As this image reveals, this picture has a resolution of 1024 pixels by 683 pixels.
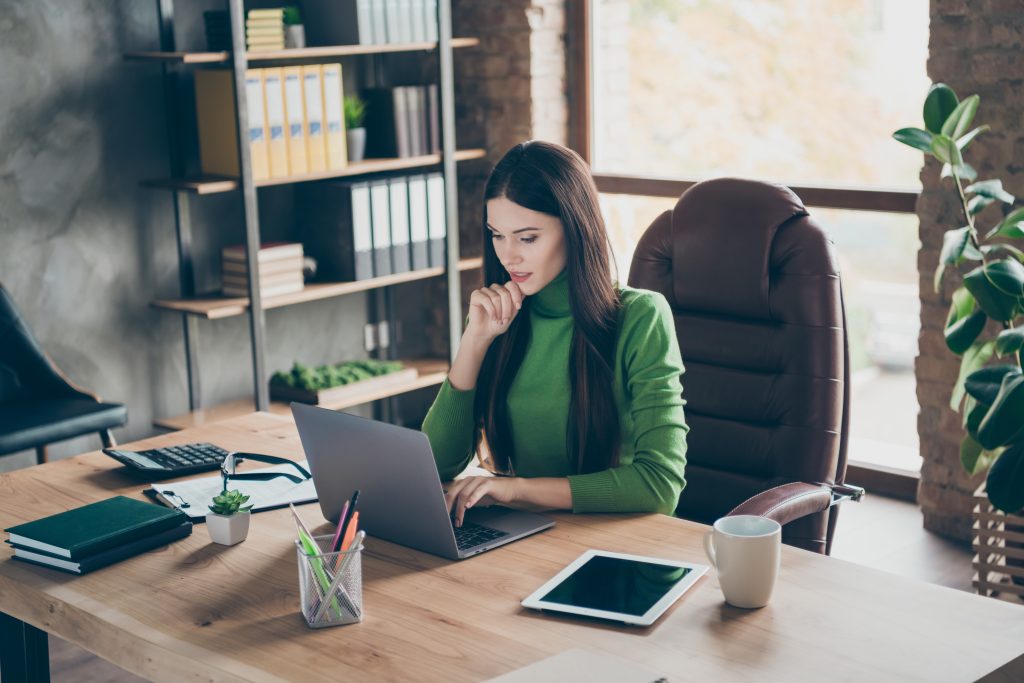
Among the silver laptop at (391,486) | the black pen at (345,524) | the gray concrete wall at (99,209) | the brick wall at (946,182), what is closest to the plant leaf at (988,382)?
the brick wall at (946,182)

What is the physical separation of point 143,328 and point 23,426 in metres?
0.81

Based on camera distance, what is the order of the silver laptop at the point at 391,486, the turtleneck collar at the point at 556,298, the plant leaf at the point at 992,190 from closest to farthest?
the silver laptop at the point at 391,486 < the turtleneck collar at the point at 556,298 < the plant leaf at the point at 992,190

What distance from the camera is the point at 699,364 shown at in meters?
2.38

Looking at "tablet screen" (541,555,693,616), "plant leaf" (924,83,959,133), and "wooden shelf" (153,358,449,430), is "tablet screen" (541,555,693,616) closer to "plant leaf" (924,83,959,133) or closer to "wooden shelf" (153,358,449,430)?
"plant leaf" (924,83,959,133)

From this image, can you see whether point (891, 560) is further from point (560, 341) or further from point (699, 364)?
point (560, 341)

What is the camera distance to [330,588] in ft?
4.93

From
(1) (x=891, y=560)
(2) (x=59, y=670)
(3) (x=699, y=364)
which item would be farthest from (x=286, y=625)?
(1) (x=891, y=560)

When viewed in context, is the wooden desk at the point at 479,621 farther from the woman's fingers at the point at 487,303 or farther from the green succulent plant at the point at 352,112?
the green succulent plant at the point at 352,112

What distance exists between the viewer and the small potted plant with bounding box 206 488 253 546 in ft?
5.89

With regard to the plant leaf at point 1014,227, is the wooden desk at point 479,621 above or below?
below

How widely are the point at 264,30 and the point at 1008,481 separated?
2663 mm

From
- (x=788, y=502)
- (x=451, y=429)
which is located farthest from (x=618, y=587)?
(x=451, y=429)

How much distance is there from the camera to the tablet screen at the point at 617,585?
5.02 ft

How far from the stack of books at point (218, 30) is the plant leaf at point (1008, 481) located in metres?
2.54
